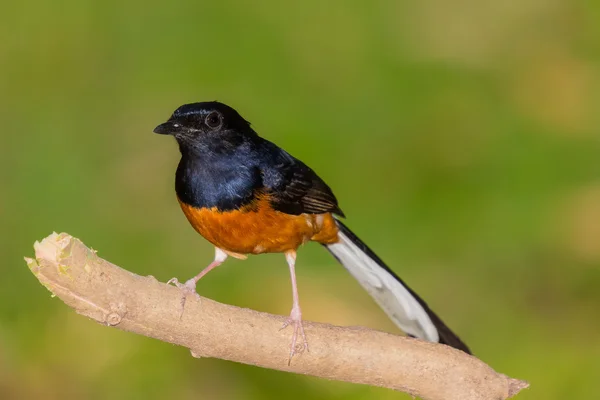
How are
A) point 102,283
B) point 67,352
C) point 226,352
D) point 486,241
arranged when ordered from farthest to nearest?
point 486,241
point 67,352
point 226,352
point 102,283

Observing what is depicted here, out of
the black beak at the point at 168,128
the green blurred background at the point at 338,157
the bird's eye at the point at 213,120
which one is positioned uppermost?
the bird's eye at the point at 213,120

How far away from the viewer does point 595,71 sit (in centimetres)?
743

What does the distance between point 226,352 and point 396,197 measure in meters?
3.75

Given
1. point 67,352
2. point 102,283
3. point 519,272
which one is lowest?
point 67,352

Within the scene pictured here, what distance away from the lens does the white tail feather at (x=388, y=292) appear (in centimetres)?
396

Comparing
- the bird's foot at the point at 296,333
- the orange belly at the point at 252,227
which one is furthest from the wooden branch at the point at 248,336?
the orange belly at the point at 252,227

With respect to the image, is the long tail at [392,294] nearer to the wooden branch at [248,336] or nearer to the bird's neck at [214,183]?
the wooden branch at [248,336]

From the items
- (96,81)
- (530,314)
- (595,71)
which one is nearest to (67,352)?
(96,81)

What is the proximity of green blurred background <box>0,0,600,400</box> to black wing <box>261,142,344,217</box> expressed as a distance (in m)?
2.02

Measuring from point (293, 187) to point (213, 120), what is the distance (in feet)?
1.45

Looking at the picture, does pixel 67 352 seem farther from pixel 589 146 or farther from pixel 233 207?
pixel 589 146

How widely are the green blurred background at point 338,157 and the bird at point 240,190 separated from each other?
6.85ft

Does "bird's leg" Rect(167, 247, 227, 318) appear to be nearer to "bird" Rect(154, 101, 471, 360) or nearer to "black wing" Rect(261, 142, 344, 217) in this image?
"bird" Rect(154, 101, 471, 360)

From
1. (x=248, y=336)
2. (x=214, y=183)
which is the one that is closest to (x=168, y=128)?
(x=214, y=183)
